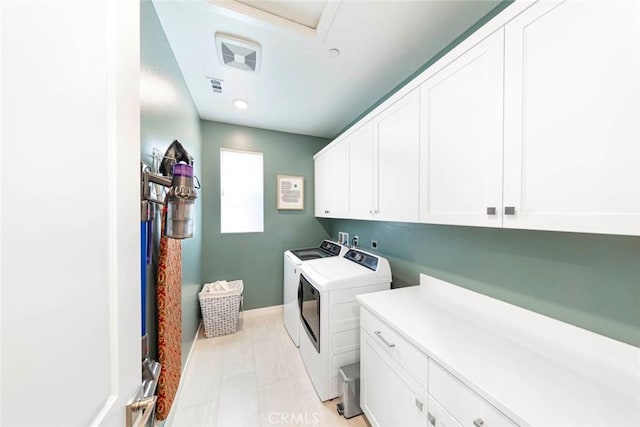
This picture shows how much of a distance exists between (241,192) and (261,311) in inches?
65.1

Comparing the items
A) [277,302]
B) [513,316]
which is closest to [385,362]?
[513,316]

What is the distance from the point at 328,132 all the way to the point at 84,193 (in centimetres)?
294

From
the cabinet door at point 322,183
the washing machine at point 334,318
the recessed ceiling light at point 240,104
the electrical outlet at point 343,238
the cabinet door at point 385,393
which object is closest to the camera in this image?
the cabinet door at point 385,393

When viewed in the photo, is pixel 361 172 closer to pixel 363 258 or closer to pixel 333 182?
pixel 333 182

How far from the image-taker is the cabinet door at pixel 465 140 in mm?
932

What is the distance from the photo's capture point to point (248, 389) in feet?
5.76

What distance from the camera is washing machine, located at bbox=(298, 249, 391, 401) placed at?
1.60 metres

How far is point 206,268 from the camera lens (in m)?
2.71

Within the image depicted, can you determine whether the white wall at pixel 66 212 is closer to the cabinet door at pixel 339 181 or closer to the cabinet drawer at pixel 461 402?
the cabinet drawer at pixel 461 402

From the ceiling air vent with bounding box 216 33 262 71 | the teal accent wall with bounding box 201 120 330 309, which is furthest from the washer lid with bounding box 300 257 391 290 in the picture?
the ceiling air vent with bounding box 216 33 262 71

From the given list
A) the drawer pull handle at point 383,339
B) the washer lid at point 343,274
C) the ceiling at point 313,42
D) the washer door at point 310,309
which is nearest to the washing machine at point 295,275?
the washer door at point 310,309

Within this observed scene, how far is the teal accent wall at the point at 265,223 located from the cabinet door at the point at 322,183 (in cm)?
20

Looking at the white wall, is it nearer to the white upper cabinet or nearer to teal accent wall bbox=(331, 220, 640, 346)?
teal accent wall bbox=(331, 220, 640, 346)

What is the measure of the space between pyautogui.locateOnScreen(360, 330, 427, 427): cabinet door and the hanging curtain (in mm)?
1135
